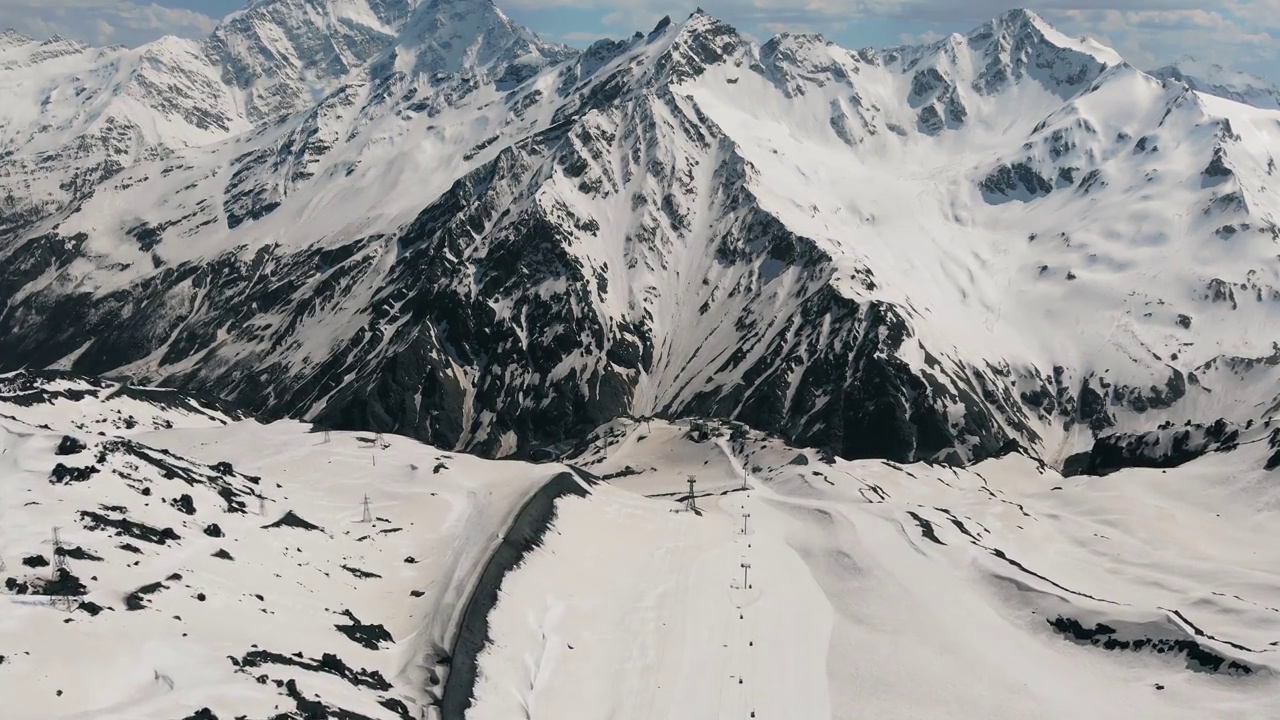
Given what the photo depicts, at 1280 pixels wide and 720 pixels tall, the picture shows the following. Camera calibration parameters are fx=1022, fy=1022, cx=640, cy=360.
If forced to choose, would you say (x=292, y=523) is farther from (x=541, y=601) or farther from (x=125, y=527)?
(x=541, y=601)

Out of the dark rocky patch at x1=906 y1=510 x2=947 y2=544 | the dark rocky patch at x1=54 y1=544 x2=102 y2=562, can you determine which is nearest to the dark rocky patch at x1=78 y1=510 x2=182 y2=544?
the dark rocky patch at x1=54 y1=544 x2=102 y2=562

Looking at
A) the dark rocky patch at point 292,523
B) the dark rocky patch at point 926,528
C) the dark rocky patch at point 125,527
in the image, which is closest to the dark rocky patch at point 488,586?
the dark rocky patch at point 292,523

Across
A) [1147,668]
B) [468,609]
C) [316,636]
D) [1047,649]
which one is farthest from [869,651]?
[316,636]

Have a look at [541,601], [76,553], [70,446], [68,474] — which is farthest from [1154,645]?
[70,446]

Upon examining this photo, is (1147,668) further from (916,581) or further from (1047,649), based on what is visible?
(916,581)

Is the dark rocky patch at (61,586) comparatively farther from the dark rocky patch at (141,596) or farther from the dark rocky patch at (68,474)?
the dark rocky patch at (68,474)
